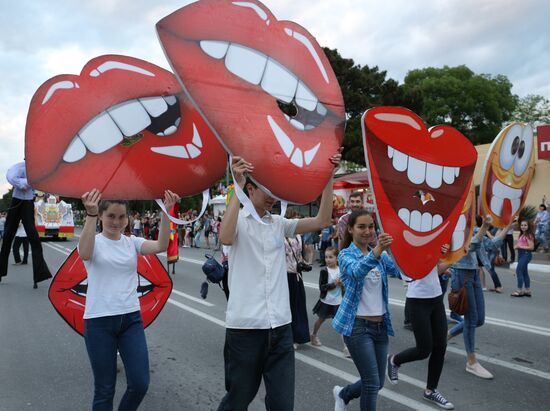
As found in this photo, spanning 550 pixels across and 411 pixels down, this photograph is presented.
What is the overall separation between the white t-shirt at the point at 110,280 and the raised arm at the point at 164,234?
155mm

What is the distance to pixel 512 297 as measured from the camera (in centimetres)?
906

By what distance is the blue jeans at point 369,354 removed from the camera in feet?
10.4

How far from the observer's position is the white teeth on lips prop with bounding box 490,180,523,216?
4684 mm

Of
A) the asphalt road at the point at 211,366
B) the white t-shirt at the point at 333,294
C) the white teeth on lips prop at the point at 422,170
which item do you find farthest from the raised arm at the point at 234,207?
the white t-shirt at the point at 333,294

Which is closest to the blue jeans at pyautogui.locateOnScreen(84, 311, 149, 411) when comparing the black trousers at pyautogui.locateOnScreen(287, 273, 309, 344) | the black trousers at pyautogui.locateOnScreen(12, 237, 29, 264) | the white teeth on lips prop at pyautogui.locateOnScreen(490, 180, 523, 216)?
the black trousers at pyautogui.locateOnScreen(287, 273, 309, 344)

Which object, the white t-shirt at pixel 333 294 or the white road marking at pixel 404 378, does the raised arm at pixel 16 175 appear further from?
the white road marking at pixel 404 378

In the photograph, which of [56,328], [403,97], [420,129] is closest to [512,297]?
[420,129]

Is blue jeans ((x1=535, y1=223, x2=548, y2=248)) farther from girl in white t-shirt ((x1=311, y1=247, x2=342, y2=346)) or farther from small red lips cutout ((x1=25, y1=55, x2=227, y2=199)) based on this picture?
small red lips cutout ((x1=25, y1=55, x2=227, y2=199))

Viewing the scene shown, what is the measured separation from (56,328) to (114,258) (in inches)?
151

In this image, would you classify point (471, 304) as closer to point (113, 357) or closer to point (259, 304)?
point (259, 304)

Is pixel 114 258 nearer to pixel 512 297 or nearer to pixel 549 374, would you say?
pixel 549 374

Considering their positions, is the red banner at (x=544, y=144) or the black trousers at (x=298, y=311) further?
the red banner at (x=544, y=144)

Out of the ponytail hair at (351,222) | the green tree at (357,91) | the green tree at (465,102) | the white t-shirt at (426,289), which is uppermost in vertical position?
the green tree at (465,102)

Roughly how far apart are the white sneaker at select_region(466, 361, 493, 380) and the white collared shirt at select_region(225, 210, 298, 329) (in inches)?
112
